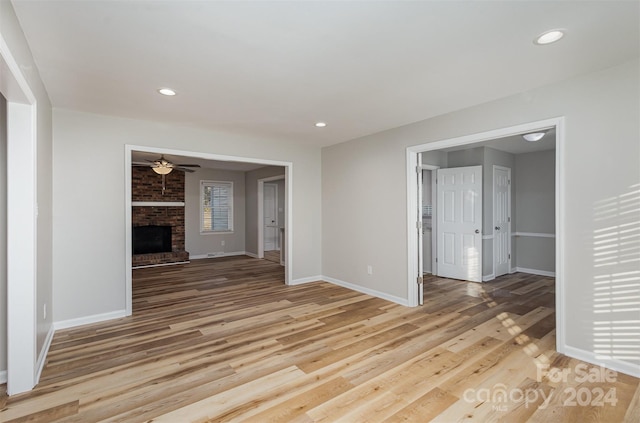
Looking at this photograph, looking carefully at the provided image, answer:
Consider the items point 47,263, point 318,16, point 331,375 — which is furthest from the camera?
point 47,263

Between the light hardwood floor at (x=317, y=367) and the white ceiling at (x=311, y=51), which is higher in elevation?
the white ceiling at (x=311, y=51)

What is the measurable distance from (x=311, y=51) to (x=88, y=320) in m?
3.84

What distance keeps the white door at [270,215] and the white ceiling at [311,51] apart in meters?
6.06

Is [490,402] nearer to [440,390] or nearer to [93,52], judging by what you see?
[440,390]

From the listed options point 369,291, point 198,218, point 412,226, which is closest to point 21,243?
point 412,226

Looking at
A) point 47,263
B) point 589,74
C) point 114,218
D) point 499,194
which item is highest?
point 589,74

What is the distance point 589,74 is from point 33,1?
4.00m

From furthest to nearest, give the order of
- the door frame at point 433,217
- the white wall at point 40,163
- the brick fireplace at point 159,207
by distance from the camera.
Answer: the brick fireplace at point 159,207, the door frame at point 433,217, the white wall at point 40,163

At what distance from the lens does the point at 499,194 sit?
237 inches

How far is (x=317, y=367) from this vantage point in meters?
2.60

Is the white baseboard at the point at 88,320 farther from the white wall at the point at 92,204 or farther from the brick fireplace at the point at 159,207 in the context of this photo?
the brick fireplace at the point at 159,207

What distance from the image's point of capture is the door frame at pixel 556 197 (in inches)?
110

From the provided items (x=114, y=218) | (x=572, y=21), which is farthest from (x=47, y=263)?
(x=572, y=21)

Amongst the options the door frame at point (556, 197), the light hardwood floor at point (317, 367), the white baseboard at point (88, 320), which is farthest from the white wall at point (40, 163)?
the door frame at point (556, 197)
